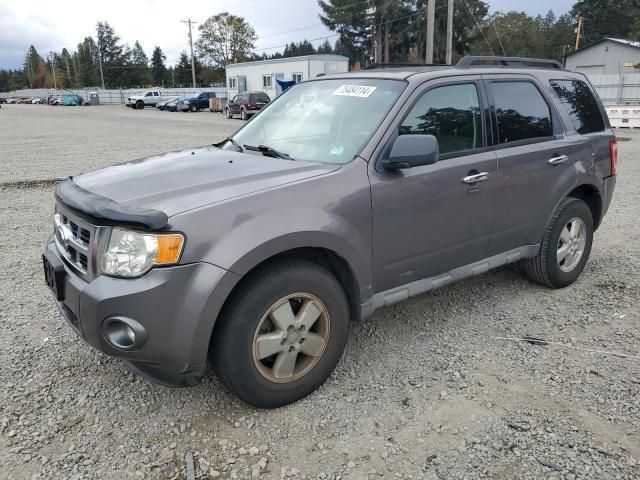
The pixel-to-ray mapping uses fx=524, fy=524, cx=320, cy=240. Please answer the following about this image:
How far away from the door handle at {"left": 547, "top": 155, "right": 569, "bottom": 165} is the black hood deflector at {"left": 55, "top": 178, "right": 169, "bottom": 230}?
3092 millimetres

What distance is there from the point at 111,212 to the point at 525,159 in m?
2.96

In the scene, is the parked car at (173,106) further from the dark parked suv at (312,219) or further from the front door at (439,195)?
the front door at (439,195)

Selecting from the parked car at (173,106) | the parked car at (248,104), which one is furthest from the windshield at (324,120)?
the parked car at (173,106)

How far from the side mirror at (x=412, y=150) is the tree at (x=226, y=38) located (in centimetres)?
7862

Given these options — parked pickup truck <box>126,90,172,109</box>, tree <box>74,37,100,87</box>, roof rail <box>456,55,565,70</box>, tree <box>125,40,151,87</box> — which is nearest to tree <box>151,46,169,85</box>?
tree <box>125,40,151,87</box>

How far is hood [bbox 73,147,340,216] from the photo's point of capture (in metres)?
2.64

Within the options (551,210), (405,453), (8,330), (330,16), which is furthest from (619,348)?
(330,16)

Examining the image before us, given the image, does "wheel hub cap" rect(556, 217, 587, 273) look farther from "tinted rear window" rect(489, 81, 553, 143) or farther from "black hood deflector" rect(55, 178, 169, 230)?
"black hood deflector" rect(55, 178, 169, 230)

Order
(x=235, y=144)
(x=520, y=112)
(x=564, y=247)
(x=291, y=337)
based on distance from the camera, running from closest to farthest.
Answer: (x=291, y=337) < (x=235, y=144) < (x=520, y=112) < (x=564, y=247)

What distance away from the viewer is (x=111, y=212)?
249cm

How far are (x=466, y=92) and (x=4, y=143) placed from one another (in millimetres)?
17929

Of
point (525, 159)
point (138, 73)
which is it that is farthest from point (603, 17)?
point (525, 159)

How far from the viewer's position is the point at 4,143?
1733 centimetres

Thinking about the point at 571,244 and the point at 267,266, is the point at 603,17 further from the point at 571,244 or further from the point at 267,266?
the point at 267,266
